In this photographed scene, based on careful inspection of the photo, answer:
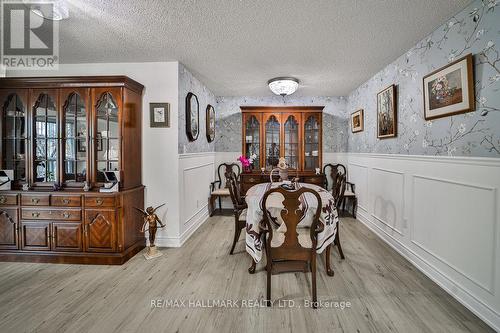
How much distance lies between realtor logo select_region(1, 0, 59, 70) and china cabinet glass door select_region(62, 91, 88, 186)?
60 centimetres

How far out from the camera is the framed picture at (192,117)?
144 inches

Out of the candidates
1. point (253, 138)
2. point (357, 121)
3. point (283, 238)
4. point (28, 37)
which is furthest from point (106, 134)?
point (357, 121)

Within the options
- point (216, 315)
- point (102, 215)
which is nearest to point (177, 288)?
point (216, 315)

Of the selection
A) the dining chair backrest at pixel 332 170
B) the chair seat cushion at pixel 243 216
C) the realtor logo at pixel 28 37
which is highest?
the realtor logo at pixel 28 37

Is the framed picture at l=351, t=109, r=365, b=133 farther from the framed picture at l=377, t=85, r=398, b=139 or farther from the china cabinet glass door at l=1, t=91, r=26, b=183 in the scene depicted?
the china cabinet glass door at l=1, t=91, r=26, b=183

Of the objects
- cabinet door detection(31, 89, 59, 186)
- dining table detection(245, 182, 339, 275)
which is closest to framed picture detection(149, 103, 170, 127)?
cabinet door detection(31, 89, 59, 186)

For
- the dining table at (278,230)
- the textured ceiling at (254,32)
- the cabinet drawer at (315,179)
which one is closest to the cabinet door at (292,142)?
the cabinet drawer at (315,179)

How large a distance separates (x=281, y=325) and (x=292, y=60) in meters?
2.96

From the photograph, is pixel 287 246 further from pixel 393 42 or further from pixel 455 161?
pixel 393 42

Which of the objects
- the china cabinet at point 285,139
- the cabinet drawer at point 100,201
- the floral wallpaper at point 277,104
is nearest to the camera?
the cabinet drawer at point 100,201

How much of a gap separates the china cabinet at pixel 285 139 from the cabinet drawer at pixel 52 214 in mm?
2823

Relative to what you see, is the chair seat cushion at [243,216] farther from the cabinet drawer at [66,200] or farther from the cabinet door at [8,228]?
the cabinet door at [8,228]

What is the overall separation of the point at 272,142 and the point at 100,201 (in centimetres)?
328

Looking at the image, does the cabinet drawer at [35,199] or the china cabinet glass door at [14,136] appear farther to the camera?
the china cabinet glass door at [14,136]
